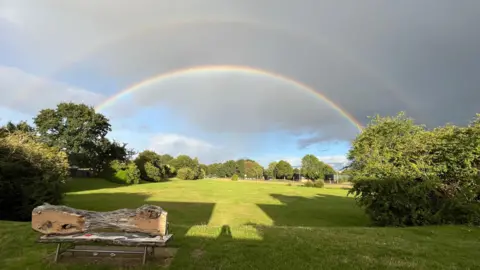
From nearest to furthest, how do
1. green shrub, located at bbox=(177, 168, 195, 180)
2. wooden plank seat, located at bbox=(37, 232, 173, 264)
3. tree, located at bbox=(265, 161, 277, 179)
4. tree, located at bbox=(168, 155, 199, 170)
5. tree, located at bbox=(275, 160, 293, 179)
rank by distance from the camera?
wooden plank seat, located at bbox=(37, 232, 173, 264), green shrub, located at bbox=(177, 168, 195, 180), tree, located at bbox=(168, 155, 199, 170), tree, located at bbox=(275, 160, 293, 179), tree, located at bbox=(265, 161, 277, 179)

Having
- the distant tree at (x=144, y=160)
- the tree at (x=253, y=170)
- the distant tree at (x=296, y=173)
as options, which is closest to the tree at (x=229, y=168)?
the tree at (x=253, y=170)

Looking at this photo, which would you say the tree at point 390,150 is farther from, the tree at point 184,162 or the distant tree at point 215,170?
the distant tree at point 215,170

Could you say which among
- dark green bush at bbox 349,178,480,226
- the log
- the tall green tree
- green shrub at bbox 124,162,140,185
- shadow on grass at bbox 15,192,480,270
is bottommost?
shadow on grass at bbox 15,192,480,270

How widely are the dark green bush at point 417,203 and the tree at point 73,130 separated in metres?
54.0

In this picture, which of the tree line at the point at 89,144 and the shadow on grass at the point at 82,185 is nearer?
the shadow on grass at the point at 82,185

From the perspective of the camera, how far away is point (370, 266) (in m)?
6.06

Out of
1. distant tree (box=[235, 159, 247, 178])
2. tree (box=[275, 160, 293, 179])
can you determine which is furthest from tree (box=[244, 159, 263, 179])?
tree (box=[275, 160, 293, 179])

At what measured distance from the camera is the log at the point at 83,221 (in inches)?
224

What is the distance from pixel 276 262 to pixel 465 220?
10816 millimetres

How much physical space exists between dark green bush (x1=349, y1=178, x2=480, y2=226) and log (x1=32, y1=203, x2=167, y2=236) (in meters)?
10.8

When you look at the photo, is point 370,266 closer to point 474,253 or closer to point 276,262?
point 276,262

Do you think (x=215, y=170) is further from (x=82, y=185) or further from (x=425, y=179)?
(x=425, y=179)

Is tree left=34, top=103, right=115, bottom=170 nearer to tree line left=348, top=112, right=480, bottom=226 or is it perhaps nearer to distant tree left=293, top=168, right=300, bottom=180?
tree line left=348, top=112, right=480, bottom=226

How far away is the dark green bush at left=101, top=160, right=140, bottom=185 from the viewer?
57812 millimetres
